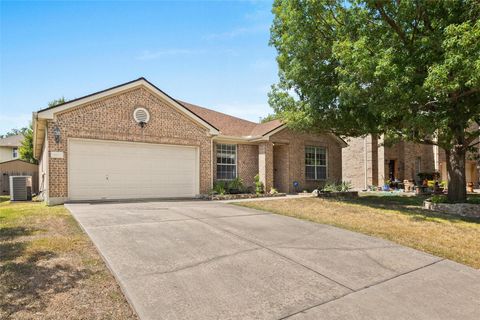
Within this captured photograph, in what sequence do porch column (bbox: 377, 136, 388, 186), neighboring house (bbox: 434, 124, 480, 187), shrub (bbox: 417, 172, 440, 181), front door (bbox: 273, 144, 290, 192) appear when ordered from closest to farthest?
1. front door (bbox: 273, 144, 290, 192)
2. porch column (bbox: 377, 136, 388, 186)
3. shrub (bbox: 417, 172, 440, 181)
4. neighboring house (bbox: 434, 124, 480, 187)

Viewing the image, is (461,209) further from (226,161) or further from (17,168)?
(17,168)

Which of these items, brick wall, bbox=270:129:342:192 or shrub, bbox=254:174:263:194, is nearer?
shrub, bbox=254:174:263:194

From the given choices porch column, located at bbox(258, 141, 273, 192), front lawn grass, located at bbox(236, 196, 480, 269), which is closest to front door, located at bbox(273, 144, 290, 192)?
porch column, located at bbox(258, 141, 273, 192)

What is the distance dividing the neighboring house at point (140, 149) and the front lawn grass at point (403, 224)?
14.5 ft

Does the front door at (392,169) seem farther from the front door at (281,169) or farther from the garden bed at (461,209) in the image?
the garden bed at (461,209)

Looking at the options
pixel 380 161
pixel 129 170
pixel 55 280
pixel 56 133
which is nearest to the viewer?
pixel 55 280

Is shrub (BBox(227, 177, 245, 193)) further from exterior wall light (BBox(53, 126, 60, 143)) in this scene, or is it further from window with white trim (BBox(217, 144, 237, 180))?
exterior wall light (BBox(53, 126, 60, 143))

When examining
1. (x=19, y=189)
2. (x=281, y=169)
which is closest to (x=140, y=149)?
(x=281, y=169)

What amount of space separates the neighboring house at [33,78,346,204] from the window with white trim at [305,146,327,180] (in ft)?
4.59

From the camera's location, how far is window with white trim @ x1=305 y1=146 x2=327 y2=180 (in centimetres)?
1903

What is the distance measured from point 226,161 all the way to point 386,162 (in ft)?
50.9

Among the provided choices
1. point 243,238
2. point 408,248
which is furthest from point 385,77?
point 243,238

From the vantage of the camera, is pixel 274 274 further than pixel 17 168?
No

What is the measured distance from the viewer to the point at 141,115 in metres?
13.3
